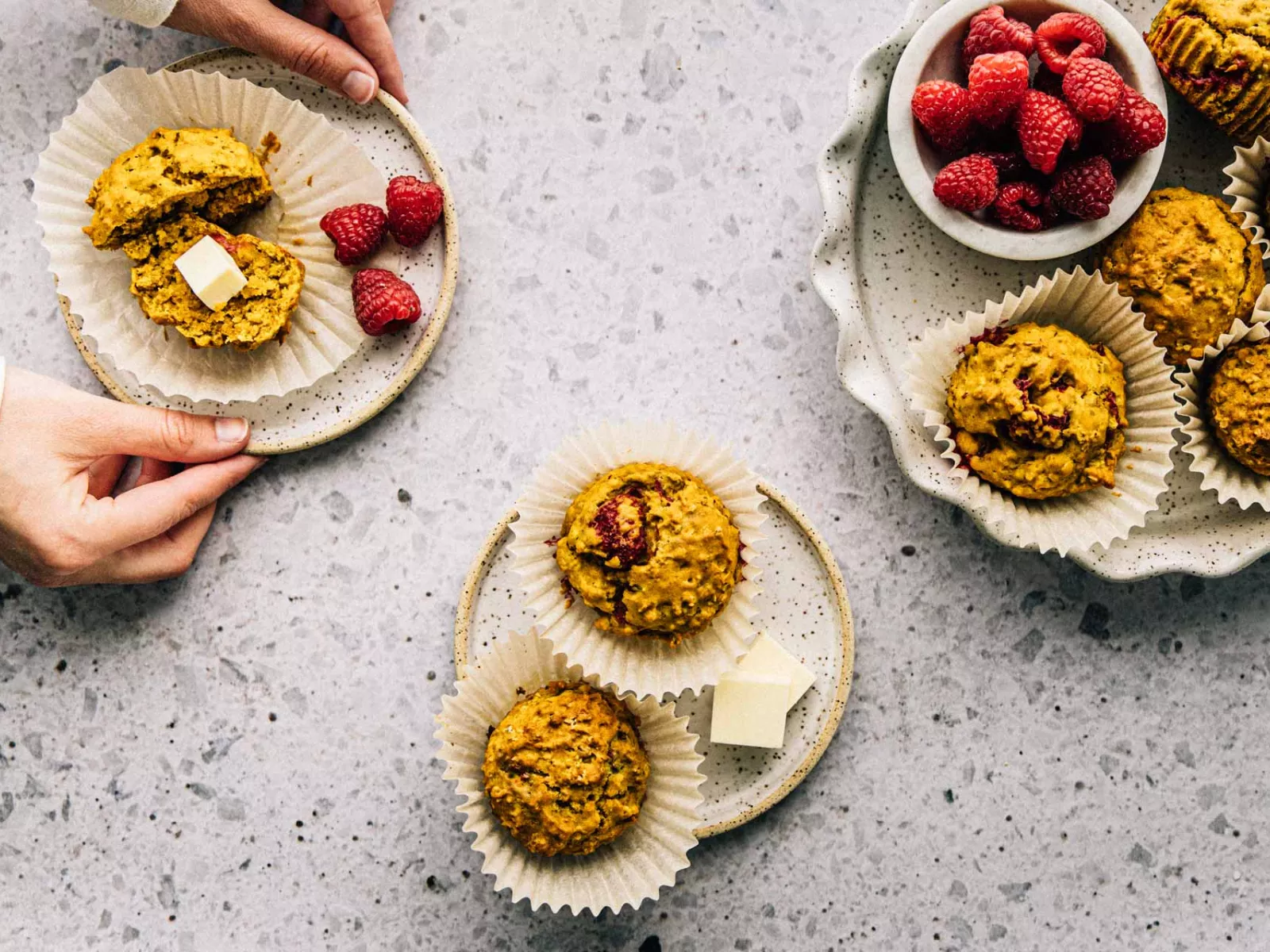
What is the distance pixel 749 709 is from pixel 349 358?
1.06m

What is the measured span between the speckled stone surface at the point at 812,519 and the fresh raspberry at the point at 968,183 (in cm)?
39

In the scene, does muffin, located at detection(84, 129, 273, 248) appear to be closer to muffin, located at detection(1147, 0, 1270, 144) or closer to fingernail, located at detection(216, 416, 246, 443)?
fingernail, located at detection(216, 416, 246, 443)

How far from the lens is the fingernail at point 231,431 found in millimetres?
1936

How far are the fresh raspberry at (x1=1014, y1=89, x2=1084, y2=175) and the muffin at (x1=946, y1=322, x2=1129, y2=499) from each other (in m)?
0.29

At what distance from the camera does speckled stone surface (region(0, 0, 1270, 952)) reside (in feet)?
6.54

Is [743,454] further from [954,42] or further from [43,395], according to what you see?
[43,395]

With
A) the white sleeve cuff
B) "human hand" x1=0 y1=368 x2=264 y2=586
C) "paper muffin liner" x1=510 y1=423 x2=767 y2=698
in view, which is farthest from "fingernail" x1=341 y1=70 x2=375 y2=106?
"paper muffin liner" x1=510 y1=423 x2=767 y2=698

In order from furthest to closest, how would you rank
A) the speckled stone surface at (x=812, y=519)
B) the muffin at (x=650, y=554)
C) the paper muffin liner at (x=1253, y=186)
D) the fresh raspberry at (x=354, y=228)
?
the speckled stone surface at (x=812, y=519)
the fresh raspberry at (x=354, y=228)
the paper muffin liner at (x=1253, y=186)
the muffin at (x=650, y=554)

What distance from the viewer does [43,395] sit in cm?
186

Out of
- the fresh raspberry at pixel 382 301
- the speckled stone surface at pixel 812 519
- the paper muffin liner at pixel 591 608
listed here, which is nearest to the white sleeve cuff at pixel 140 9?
the speckled stone surface at pixel 812 519

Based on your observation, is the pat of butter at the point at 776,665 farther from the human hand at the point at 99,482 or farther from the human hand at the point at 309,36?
the human hand at the point at 309,36

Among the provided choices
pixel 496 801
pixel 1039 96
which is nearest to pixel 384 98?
pixel 1039 96

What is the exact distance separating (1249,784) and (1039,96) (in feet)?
4.88

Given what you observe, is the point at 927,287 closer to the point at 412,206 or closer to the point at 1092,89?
the point at 1092,89
